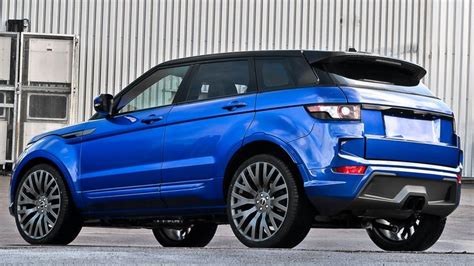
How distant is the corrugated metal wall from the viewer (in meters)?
22.1

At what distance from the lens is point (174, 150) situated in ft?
28.5

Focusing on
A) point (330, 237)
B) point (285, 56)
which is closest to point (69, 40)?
point (330, 237)

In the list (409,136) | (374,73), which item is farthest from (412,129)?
(374,73)

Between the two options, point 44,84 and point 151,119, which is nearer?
point 151,119

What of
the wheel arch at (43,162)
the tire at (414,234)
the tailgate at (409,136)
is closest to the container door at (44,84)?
the wheel arch at (43,162)

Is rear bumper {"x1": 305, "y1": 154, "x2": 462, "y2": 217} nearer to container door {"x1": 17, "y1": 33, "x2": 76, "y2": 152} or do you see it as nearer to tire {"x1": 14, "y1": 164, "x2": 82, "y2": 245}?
tire {"x1": 14, "y1": 164, "x2": 82, "y2": 245}

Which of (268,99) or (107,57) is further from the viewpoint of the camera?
(107,57)

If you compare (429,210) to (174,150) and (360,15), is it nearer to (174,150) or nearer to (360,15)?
(174,150)

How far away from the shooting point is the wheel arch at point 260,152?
791 cm

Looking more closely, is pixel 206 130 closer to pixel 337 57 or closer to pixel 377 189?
pixel 337 57

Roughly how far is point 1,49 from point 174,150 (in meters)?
13.7

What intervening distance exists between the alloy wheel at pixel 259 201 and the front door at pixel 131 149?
0.92 m

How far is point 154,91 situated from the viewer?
372 inches

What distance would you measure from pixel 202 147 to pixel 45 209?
1912 millimetres
